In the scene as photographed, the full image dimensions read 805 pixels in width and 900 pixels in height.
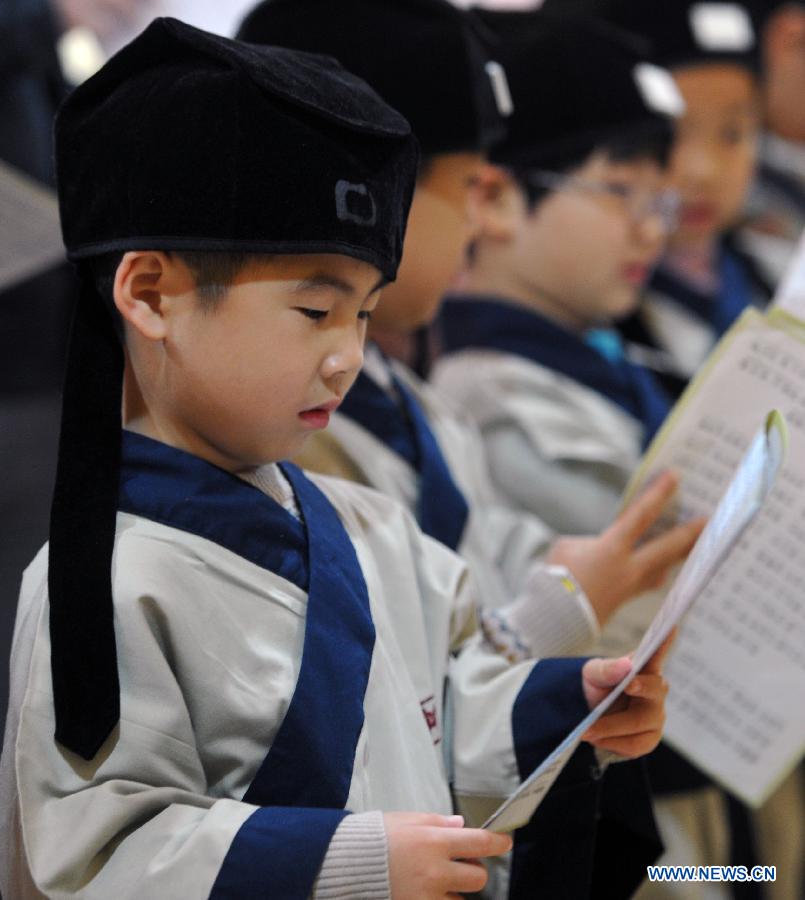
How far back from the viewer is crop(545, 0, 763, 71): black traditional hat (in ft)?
7.18

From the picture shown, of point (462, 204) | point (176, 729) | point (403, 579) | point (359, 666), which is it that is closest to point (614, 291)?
point (462, 204)

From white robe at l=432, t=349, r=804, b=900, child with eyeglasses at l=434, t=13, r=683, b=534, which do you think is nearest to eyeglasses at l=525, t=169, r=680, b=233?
child with eyeglasses at l=434, t=13, r=683, b=534

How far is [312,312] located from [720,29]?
5.55ft

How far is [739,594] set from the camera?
4.00 ft

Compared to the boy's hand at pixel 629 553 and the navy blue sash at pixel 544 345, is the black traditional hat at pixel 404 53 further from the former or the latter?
the navy blue sash at pixel 544 345

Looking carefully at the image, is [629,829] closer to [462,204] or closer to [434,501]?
[434,501]

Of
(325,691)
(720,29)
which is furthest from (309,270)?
(720,29)

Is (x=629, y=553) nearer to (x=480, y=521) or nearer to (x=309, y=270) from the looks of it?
(x=480, y=521)

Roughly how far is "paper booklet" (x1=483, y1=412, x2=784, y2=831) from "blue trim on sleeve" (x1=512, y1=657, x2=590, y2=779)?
5cm

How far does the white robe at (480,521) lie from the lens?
113 centimetres

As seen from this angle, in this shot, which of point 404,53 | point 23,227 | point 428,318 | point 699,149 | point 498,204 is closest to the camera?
point 404,53

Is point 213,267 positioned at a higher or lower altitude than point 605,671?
higher

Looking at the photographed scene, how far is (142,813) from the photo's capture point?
0.74m

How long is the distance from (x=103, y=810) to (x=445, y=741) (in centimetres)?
32
